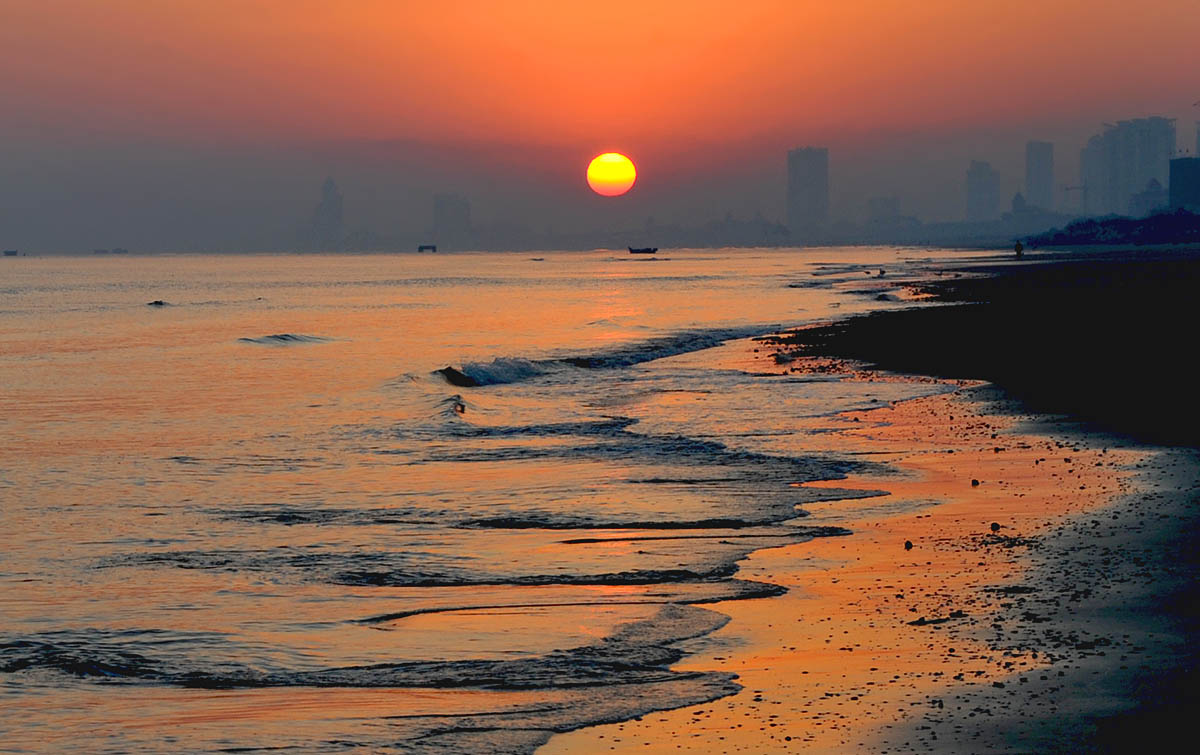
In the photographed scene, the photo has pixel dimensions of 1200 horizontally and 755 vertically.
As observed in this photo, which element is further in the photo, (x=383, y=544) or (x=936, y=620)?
(x=383, y=544)

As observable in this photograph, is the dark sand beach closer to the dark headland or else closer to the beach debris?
the beach debris

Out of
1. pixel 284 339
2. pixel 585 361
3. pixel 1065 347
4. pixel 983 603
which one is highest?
pixel 284 339

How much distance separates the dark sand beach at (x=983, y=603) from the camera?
965 cm

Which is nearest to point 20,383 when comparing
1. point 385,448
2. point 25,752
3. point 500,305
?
point 385,448

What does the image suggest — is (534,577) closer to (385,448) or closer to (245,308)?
(385,448)

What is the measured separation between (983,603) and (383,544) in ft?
27.0

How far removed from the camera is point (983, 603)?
1325 cm

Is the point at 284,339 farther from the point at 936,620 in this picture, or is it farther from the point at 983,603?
the point at 936,620

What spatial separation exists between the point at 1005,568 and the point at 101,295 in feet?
489

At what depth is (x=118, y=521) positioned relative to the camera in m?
20.1

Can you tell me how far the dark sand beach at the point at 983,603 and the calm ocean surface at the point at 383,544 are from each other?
73cm

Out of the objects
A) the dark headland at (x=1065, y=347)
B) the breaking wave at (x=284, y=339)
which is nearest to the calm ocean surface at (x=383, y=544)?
the dark headland at (x=1065, y=347)

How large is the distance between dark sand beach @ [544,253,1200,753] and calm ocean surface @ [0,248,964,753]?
733 mm

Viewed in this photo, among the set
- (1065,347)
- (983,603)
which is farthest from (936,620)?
(1065,347)
